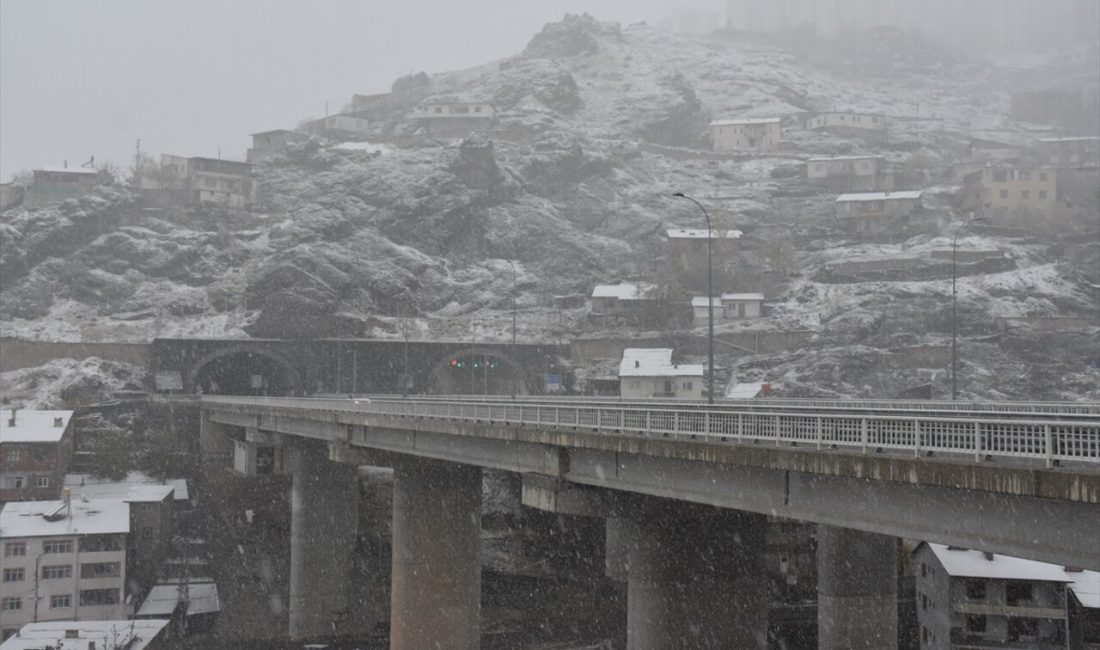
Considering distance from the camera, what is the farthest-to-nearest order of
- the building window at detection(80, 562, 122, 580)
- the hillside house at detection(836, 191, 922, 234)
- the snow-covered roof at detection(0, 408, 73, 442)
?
the hillside house at detection(836, 191, 922, 234)
the snow-covered roof at detection(0, 408, 73, 442)
the building window at detection(80, 562, 122, 580)

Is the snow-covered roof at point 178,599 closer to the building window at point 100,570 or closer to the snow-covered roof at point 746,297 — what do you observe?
the building window at point 100,570

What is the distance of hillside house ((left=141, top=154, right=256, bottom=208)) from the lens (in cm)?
14162

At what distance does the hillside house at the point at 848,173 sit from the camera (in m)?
155

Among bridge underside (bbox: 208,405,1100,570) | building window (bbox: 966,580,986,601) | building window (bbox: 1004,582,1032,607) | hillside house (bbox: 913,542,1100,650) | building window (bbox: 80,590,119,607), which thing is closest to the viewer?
bridge underside (bbox: 208,405,1100,570)

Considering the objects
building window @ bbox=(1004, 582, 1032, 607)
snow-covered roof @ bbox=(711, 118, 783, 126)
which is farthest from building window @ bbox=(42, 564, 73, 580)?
snow-covered roof @ bbox=(711, 118, 783, 126)

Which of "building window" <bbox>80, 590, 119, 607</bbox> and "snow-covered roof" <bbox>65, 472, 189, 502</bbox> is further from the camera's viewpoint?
"snow-covered roof" <bbox>65, 472, 189, 502</bbox>

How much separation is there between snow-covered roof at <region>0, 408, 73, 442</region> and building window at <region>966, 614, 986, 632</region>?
59135mm

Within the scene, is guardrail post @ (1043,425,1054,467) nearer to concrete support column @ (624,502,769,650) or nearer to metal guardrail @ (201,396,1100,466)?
metal guardrail @ (201,396,1100,466)

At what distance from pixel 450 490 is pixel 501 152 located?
115 m

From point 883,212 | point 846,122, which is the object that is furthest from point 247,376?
point 846,122

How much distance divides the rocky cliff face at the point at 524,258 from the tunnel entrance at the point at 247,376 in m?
4.01

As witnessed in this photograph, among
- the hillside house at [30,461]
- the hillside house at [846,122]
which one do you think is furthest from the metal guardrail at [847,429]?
the hillside house at [846,122]

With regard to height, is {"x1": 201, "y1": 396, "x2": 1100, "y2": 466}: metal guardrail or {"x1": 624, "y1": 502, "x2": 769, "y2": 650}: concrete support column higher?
{"x1": 201, "y1": 396, "x2": 1100, "y2": 466}: metal guardrail

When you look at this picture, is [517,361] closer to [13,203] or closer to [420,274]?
[420,274]
